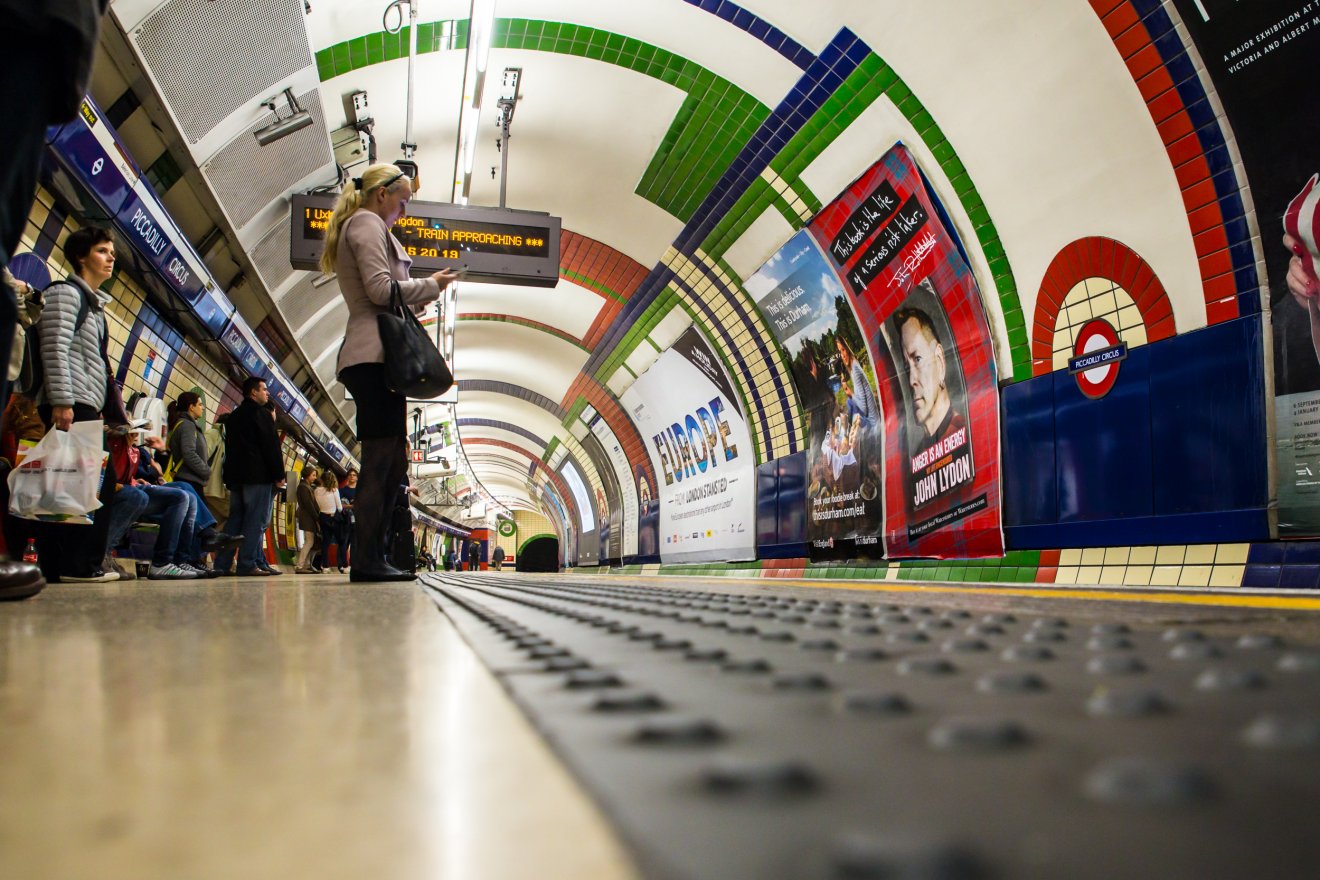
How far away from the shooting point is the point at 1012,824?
1.12 ft

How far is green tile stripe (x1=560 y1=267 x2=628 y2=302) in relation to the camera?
492 inches

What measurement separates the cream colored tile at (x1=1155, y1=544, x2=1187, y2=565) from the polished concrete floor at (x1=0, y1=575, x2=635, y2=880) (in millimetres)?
4610

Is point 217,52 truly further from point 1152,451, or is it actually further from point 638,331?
point 638,331

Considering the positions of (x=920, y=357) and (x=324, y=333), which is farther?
(x=324, y=333)

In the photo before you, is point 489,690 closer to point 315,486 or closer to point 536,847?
point 536,847

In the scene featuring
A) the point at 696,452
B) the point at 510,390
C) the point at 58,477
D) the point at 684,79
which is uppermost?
the point at 684,79

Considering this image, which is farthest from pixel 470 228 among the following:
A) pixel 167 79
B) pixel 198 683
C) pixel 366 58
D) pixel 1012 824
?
pixel 1012 824

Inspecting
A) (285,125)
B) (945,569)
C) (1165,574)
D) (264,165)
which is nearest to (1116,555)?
(1165,574)

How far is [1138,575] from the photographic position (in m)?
4.78

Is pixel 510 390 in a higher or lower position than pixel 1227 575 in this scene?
higher

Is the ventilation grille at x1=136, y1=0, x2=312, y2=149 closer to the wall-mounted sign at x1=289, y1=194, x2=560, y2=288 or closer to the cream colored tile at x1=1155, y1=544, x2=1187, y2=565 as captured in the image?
the wall-mounted sign at x1=289, y1=194, x2=560, y2=288

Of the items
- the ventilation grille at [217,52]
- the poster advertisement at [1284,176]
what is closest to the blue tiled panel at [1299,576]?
the poster advertisement at [1284,176]

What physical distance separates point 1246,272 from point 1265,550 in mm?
1322

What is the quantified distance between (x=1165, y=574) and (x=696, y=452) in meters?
8.22
